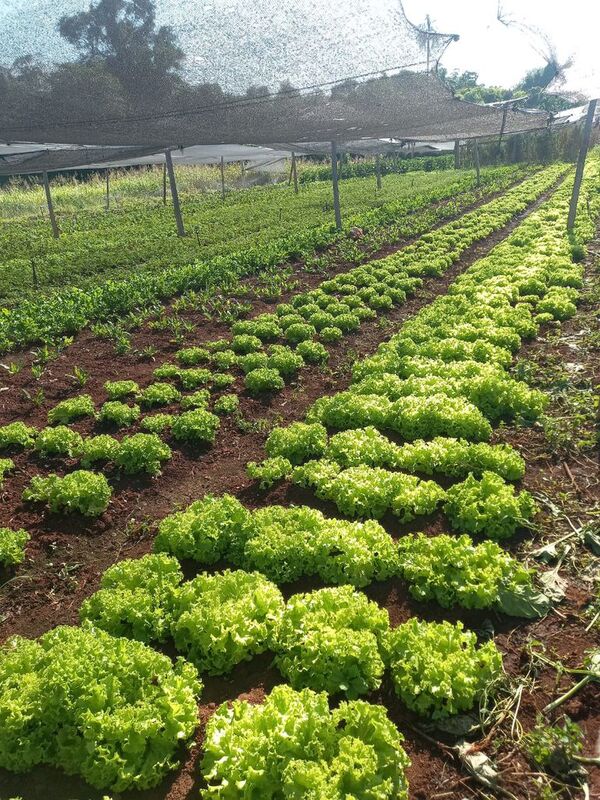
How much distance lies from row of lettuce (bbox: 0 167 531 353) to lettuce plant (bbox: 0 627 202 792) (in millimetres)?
9188

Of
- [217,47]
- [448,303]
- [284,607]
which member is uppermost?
[217,47]

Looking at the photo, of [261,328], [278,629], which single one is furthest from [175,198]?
[278,629]

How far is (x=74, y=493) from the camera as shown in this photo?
6738 millimetres

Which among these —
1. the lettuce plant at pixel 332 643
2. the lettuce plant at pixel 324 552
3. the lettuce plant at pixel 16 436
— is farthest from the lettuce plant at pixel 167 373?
the lettuce plant at pixel 332 643

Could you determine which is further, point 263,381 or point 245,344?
point 245,344

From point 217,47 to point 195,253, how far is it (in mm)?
8870

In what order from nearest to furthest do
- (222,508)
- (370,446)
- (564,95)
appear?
(222,508)
(370,446)
(564,95)

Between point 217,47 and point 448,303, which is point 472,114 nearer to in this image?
point 448,303

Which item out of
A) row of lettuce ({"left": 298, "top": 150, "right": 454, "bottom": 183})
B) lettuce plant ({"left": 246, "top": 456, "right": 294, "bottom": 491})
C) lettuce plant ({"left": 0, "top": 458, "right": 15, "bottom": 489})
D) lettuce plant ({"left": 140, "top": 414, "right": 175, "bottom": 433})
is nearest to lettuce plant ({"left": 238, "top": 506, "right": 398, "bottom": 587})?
lettuce plant ({"left": 246, "top": 456, "right": 294, "bottom": 491})

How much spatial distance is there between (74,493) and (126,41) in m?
8.91

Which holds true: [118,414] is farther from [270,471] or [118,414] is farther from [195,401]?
[270,471]

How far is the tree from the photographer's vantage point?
406 inches

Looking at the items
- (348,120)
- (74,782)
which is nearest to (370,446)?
(74,782)

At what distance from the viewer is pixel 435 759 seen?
402 centimetres
